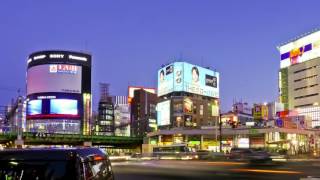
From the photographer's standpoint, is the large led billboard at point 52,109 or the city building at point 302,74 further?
the city building at point 302,74

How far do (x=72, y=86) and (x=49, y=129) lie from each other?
1813 centimetres

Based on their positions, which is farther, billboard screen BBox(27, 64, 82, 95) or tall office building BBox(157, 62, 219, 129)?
billboard screen BBox(27, 64, 82, 95)

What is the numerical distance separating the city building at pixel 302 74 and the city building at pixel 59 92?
67.7m

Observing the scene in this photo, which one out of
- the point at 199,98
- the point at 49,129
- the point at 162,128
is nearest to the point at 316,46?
the point at 199,98

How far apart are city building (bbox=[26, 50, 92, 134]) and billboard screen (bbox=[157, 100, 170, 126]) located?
26.6 meters

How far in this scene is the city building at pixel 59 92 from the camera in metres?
164

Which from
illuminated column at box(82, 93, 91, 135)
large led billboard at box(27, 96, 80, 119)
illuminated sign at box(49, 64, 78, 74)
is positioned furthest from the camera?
illuminated column at box(82, 93, 91, 135)

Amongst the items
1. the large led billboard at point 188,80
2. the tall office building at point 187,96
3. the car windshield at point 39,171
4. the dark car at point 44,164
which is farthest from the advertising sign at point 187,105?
the car windshield at point 39,171

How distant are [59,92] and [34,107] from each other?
881cm

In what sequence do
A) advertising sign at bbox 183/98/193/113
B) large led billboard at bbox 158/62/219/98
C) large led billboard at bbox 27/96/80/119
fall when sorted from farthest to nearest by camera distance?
large led billboard at bbox 27/96/80/119 < large led billboard at bbox 158/62/219/98 < advertising sign at bbox 183/98/193/113

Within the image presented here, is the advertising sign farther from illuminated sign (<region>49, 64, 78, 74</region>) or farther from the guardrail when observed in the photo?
illuminated sign (<region>49, 64, 78, 74</region>)

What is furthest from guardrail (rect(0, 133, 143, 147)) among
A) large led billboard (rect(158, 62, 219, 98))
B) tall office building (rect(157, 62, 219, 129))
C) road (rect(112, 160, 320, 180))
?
road (rect(112, 160, 320, 180))

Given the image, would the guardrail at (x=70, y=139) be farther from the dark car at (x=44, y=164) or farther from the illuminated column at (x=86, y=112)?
the dark car at (x=44, y=164)

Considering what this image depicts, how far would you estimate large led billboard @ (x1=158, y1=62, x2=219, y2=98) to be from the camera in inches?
6009
